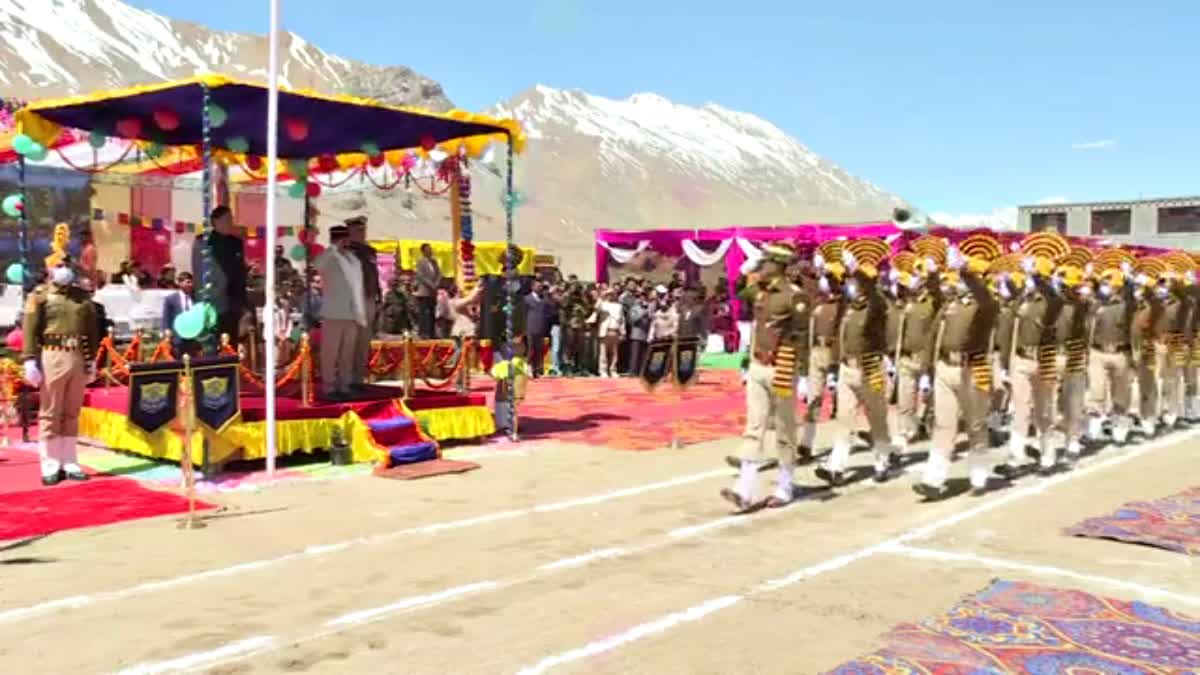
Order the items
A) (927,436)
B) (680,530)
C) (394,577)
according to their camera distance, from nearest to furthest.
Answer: (394,577) < (680,530) < (927,436)

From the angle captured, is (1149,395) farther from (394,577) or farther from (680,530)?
(394,577)

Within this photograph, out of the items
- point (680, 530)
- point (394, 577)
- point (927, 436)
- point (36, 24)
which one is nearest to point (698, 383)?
point (927, 436)

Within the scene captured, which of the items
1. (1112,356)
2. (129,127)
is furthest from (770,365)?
(129,127)

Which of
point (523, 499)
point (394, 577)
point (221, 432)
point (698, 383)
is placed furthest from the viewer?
point (698, 383)

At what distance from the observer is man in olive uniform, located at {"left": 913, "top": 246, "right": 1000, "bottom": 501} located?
334 inches

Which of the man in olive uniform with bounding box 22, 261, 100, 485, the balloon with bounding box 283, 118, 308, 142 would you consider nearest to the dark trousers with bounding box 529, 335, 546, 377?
the balloon with bounding box 283, 118, 308, 142

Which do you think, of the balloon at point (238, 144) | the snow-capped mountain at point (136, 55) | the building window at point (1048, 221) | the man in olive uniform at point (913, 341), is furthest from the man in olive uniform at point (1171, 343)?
the snow-capped mountain at point (136, 55)

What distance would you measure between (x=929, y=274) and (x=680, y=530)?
358 centimetres

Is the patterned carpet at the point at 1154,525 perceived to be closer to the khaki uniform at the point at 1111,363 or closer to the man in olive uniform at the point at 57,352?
the khaki uniform at the point at 1111,363

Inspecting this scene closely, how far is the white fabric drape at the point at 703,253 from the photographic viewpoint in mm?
24984

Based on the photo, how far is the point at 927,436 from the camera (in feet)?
39.1

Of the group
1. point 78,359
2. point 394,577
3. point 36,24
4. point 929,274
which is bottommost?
point 394,577

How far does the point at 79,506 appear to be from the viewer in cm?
758

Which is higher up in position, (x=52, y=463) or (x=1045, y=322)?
(x=1045, y=322)
